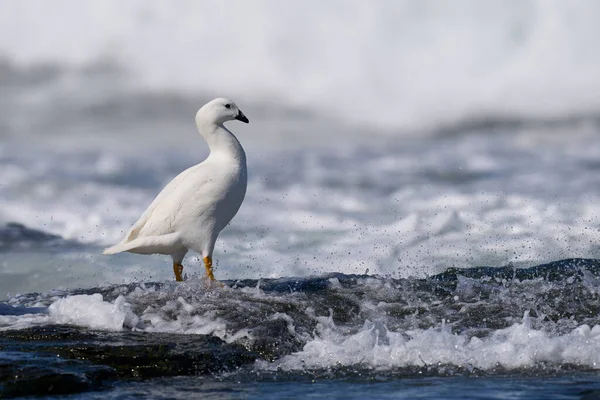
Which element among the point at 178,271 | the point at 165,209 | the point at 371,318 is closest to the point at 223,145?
the point at 165,209

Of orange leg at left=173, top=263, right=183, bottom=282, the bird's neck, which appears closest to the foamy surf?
orange leg at left=173, top=263, right=183, bottom=282

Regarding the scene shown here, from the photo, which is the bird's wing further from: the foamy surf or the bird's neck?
the foamy surf

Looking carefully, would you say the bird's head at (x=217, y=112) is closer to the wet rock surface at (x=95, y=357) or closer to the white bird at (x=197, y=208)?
the white bird at (x=197, y=208)

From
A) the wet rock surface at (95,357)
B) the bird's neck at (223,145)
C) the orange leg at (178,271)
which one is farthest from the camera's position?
the orange leg at (178,271)

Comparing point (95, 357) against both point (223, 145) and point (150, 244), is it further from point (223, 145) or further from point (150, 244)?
point (223, 145)

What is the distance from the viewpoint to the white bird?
10766 mm

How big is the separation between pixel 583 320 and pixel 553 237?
674cm

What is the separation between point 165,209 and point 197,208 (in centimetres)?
Result: 33

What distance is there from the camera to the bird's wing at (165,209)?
10773 mm

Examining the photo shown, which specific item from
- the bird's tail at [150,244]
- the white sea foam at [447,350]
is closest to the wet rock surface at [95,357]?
the white sea foam at [447,350]

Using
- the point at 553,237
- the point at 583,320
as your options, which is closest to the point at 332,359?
the point at 583,320

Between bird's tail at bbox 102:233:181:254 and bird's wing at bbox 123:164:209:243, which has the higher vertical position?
bird's wing at bbox 123:164:209:243

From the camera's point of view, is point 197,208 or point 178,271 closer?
point 197,208

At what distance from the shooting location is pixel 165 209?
10828 mm
